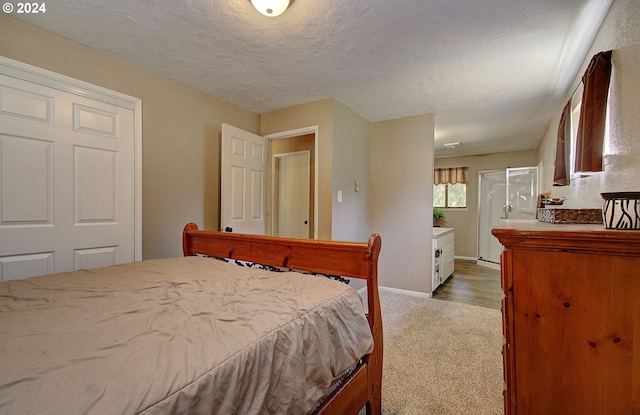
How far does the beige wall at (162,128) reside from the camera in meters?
1.94

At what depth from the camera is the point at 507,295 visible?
1.05 meters

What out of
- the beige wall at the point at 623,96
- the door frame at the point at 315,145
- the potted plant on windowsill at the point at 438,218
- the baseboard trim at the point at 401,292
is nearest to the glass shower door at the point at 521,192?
the potted plant on windowsill at the point at 438,218

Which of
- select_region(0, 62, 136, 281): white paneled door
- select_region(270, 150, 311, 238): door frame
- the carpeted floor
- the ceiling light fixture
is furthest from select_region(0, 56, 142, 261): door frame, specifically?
the carpeted floor

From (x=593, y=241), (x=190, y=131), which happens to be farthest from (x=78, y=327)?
(x=190, y=131)

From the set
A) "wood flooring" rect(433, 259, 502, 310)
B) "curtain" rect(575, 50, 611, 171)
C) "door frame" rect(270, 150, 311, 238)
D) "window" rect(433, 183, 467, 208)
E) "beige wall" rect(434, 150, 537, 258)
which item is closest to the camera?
"curtain" rect(575, 50, 611, 171)

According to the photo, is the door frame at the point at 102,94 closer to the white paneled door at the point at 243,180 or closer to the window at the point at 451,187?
the white paneled door at the point at 243,180

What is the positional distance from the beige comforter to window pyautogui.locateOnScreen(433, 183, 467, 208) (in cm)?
581

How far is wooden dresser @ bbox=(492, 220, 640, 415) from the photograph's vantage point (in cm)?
87

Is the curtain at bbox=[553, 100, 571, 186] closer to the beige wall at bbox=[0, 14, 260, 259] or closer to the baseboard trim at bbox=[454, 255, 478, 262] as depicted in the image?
the beige wall at bbox=[0, 14, 260, 259]

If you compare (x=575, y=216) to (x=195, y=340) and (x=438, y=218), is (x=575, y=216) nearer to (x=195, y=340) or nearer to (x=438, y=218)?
(x=195, y=340)

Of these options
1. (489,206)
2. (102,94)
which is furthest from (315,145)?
(489,206)

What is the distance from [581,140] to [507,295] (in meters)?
1.38

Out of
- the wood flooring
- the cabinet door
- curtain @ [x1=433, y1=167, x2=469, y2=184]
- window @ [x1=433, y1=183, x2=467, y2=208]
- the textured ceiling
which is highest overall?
the textured ceiling

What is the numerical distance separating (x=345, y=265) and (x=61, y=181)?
2.16 metres
